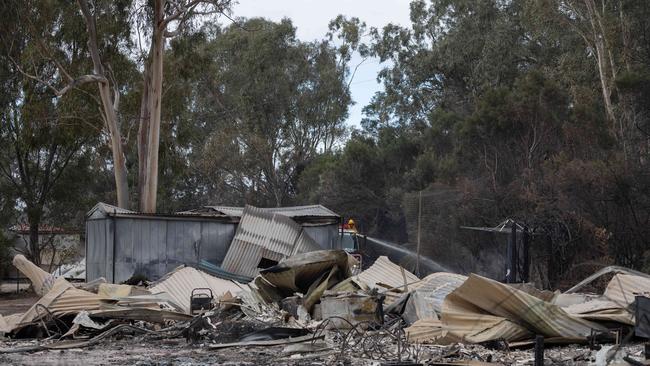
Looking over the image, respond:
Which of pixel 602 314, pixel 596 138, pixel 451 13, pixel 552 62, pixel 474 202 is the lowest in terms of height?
pixel 602 314

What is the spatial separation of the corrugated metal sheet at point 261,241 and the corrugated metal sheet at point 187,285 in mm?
2897

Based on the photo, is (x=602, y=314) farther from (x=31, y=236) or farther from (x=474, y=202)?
(x=31, y=236)

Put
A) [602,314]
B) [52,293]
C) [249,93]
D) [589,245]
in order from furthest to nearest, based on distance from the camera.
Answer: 1. [249,93]
2. [589,245]
3. [52,293]
4. [602,314]

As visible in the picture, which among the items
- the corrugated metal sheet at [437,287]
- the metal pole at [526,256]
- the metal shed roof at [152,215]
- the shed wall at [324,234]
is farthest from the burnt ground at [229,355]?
the shed wall at [324,234]

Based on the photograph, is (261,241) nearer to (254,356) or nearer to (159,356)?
(159,356)

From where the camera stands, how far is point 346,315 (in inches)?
496

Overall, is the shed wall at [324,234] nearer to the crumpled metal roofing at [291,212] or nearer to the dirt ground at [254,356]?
the crumpled metal roofing at [291,212]

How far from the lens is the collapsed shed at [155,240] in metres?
20.7

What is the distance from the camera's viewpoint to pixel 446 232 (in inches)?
934

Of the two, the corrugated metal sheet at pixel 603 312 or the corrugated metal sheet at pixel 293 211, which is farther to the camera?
the corrugated metal sheet at pixel 293 211

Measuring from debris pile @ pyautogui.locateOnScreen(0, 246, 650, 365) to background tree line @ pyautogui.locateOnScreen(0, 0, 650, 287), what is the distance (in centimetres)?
548

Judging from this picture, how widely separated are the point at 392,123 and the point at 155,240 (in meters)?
25.9

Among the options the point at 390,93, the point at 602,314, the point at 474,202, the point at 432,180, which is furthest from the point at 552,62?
the point at 602,314

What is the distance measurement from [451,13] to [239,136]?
1206 centimetres
